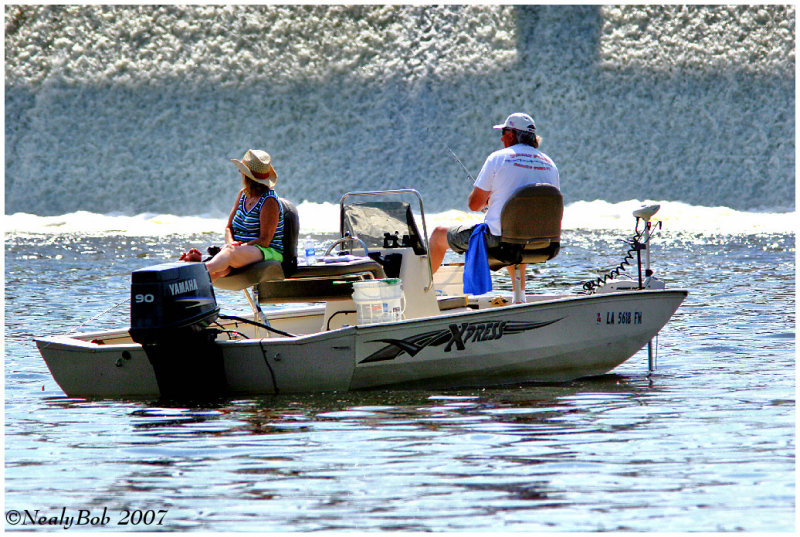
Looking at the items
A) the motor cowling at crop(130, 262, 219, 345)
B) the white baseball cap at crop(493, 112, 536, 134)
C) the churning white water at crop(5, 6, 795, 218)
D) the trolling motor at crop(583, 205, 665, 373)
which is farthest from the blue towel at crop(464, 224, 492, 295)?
the churning white water at crop(5, 6, 795, 218)

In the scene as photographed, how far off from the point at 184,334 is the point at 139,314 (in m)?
0.31

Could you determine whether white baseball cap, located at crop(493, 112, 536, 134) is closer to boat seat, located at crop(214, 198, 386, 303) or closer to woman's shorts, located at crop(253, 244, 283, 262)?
boat seat, located at crop(214, 198, 386, 303)

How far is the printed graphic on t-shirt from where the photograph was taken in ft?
27.8

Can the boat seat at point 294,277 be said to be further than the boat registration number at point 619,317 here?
No

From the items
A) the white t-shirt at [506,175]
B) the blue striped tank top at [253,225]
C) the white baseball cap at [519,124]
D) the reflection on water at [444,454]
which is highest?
the white baseball cap at [519,124]

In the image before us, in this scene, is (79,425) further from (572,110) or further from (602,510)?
(572,110)

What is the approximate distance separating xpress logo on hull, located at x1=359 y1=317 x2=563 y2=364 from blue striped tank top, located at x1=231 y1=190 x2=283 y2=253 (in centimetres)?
111

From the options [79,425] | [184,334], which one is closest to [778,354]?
[184,334]

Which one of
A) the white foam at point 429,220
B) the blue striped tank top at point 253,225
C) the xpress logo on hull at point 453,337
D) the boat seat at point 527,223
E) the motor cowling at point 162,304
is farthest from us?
the white foam at point 429,220

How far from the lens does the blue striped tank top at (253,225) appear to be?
8117 millimetres

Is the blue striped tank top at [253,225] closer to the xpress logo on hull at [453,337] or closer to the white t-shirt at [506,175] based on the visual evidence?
the xpress logo on hull at [453,337]

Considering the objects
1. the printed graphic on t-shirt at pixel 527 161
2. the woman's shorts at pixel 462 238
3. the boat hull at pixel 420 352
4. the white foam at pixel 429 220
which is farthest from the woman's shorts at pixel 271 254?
the white foam at pixel 429 220

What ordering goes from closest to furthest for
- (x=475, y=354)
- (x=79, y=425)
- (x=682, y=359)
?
(x=79, y=425), (x=475, y=354), (x=682, y=359)

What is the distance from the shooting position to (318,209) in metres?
46.0
